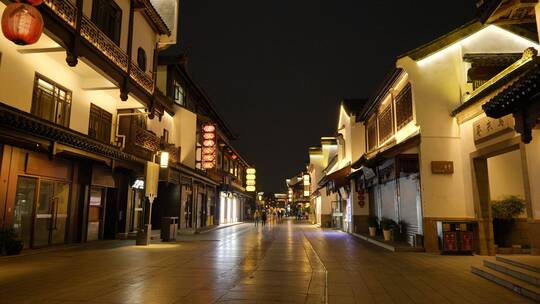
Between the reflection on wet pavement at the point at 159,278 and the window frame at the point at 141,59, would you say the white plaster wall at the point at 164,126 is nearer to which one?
the window frame at the point at 141,59

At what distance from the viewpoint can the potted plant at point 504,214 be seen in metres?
13.9

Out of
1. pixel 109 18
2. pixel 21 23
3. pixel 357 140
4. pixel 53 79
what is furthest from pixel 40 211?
pixel 357 140

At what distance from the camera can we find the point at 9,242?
11.3m

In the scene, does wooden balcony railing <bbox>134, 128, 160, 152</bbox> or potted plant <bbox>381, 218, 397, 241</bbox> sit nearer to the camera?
potted plant <bbox>381, 218, 397, 241</bbox>

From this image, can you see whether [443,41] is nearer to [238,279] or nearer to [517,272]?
[517,272]

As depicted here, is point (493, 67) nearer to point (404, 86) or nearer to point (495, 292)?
point (404, 86)

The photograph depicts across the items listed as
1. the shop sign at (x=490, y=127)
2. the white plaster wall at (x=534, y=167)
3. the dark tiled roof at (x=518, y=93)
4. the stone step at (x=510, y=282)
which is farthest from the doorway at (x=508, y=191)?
the dark tiled roof at (x=518, y=93)

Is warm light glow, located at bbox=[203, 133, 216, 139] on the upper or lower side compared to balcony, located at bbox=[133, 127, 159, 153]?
upper

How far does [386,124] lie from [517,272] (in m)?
13.4

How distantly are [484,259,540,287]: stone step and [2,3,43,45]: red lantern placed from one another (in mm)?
12865

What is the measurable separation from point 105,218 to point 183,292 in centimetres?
1322

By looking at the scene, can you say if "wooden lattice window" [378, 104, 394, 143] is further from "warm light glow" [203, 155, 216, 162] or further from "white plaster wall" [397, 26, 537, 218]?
"warm light glow" [203, 155, 216, 162]

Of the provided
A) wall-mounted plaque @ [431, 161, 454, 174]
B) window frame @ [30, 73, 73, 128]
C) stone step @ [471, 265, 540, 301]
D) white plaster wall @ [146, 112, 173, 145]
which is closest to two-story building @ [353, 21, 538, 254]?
wall-mounted plaque @ [431, 161, 454, 174]

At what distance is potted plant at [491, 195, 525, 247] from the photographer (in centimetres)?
1386
